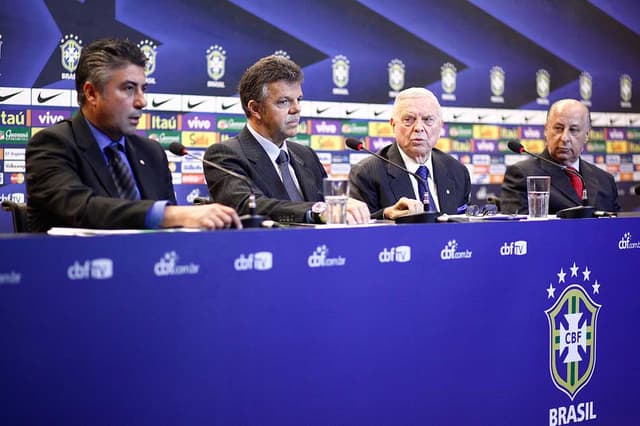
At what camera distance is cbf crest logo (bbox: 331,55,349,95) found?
223 inches

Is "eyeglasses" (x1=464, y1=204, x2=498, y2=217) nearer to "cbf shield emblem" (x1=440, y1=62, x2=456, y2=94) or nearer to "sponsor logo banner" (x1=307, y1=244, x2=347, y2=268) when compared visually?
"sponsor logo banner" (x1=307, y1=244, x2=347, y2=268)

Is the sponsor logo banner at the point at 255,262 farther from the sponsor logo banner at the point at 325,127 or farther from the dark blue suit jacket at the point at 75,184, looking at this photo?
the sponsor logo banner at the point at 325,127

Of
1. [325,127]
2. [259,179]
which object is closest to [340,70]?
[325,127]

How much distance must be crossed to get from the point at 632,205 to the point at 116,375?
581 cm

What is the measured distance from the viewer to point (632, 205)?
695cm

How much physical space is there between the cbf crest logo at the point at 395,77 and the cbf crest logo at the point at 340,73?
0.35m

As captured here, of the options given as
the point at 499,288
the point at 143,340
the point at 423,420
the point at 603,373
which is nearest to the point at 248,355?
the point at 143,340

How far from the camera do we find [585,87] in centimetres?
671

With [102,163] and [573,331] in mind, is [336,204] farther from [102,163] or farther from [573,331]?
[573,331]

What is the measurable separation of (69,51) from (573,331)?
10.6 feet

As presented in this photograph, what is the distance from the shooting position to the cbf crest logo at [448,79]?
6086 mm

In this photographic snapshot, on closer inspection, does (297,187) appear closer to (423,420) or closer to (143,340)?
(423,420)

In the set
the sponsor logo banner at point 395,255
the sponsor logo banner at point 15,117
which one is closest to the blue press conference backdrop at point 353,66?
the sponsor logo banner at point 15,117

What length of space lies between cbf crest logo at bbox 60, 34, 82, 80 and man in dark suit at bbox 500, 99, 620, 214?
8.10 ft
